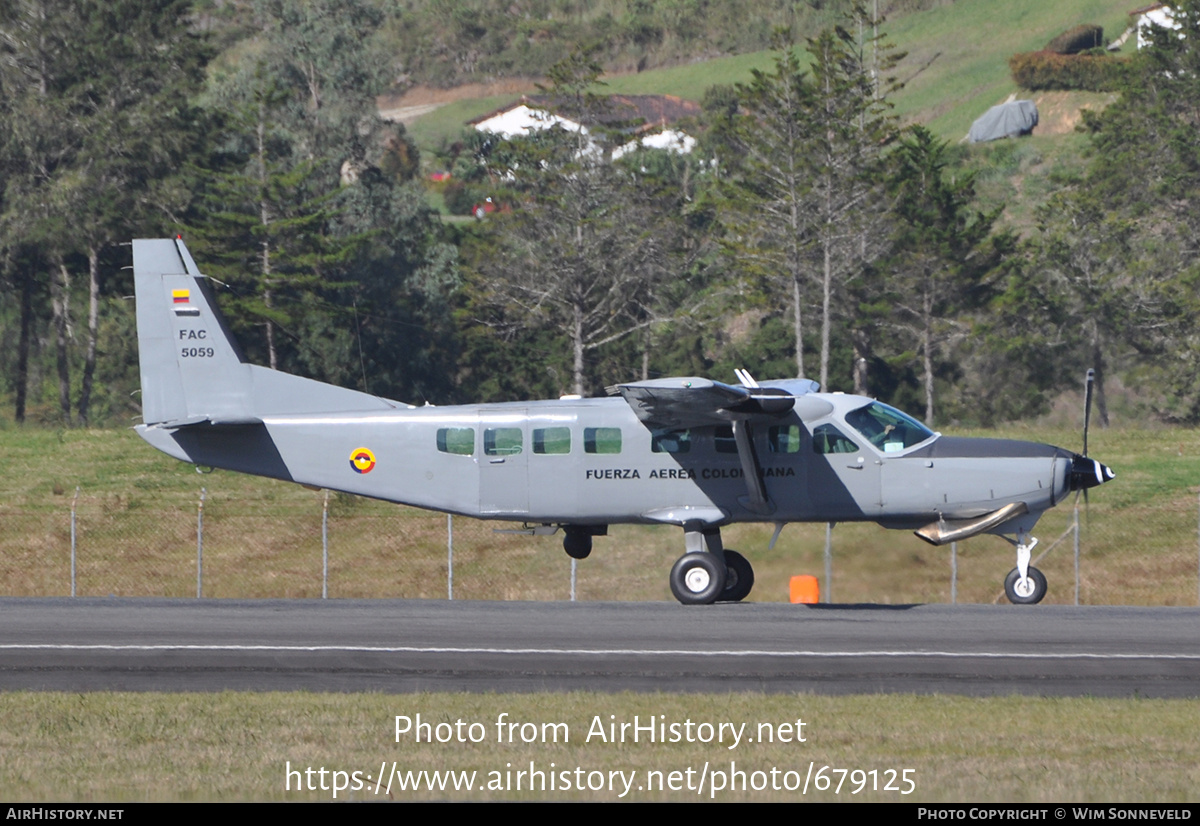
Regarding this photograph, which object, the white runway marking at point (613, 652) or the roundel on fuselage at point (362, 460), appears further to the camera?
the roundel on fuselage at point (362, 460)

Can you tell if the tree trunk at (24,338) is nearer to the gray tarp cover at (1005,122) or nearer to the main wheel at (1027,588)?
the main wheel at (1027,588)

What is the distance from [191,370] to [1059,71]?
291 ft

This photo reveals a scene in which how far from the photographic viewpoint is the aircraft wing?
1847 cm

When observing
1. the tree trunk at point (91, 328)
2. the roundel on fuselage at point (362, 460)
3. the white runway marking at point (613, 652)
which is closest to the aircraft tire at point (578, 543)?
the roundel on fuselage at point (362, 460)

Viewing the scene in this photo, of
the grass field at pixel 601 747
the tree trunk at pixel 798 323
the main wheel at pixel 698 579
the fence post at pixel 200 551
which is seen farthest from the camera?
the tree trunk at pixel 798 323

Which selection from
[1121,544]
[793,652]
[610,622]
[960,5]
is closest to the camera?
[793,652]

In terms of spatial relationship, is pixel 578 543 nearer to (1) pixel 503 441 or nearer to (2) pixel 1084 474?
(1) pixel 503 441

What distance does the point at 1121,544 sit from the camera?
30438 millimetres

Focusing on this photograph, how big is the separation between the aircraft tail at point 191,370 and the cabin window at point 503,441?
1.71 meters

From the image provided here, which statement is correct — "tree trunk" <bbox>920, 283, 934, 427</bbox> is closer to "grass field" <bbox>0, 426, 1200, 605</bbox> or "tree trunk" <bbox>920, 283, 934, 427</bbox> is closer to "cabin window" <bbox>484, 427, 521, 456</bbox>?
"grass field" <bbox>0, 426, 1200, 605</bbox>

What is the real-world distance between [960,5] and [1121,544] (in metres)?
105

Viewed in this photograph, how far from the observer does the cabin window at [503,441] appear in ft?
66.7

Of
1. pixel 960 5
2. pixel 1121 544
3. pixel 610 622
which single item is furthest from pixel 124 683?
pixel 960 5

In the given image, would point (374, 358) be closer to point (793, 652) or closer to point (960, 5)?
point (793, 652)
